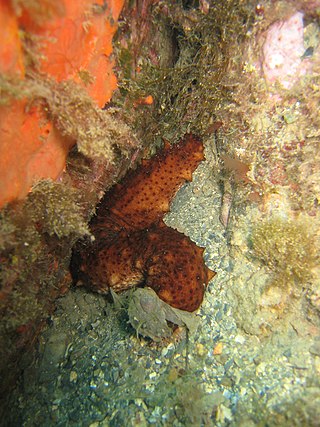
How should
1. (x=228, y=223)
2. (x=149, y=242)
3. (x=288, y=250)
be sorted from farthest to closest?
1. (x=228, y=223)
2. (x=149, y=242)
3. (x=288, y=250)

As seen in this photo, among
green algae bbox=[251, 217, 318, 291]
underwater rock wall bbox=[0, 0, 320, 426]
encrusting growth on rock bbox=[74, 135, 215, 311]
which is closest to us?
underwater rock wall bbox=[0, 0, 320, 426]

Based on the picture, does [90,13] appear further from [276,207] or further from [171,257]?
[276,207]

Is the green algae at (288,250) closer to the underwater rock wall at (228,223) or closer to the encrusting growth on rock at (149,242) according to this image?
the underwater rock wall at (228,223)

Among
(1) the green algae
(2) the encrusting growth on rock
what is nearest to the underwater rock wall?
(1) the green algae

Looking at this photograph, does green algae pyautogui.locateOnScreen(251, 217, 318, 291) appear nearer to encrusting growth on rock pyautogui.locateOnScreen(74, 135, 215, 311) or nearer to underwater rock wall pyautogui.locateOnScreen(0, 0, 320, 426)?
underwater rock wall pyautogui.locateOnScreen(0, 0, 320, 426)

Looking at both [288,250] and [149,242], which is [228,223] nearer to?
[288,250]

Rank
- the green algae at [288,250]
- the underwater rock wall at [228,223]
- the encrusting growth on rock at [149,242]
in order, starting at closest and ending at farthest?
the underwater rock wall at [228,223] < the green algae at [288,250] < the encrusting growth on rock at [149,242]

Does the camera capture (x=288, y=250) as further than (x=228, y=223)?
No

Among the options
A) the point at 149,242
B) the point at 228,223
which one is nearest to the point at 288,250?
the point at 228,223

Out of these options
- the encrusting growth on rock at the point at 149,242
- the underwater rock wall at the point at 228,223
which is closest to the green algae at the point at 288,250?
the underwater rock wall at the point at 228,223
